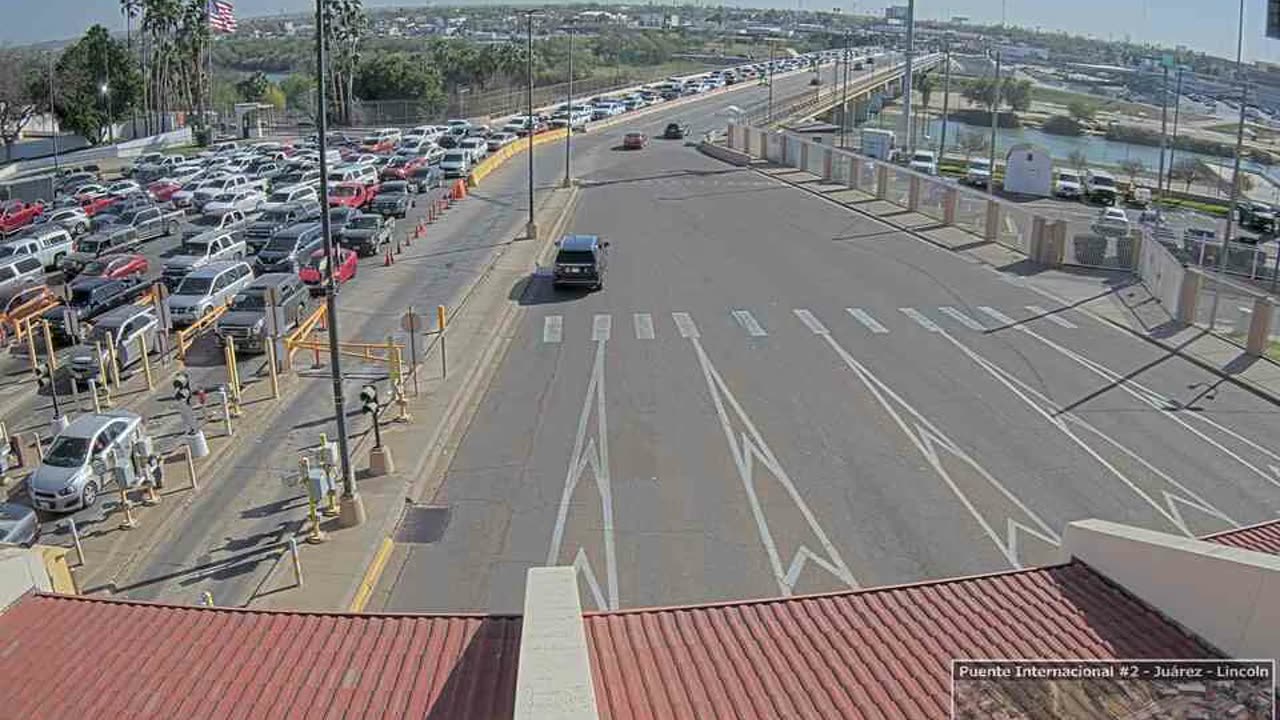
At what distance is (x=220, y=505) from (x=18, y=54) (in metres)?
97.5

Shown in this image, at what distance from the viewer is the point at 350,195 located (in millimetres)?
50375

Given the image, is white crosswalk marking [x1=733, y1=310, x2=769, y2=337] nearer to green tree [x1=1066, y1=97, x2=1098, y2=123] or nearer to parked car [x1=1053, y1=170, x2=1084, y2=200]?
parked car [x1=1053, y1=170, x2=1084, y2=200]

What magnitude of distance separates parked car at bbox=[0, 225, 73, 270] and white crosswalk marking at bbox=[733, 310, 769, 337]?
25698 mm

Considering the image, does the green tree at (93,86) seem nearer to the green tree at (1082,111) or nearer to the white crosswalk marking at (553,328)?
the white crosswalk marking at (553,328)

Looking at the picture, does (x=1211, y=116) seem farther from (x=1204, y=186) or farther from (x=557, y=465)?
(x=557, y=465)

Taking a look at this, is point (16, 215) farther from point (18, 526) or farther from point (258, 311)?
point (18, 526)

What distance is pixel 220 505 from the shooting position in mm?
18766

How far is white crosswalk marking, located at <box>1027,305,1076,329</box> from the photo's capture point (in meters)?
30.5

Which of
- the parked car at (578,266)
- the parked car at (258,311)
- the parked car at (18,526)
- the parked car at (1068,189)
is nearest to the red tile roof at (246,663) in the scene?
the parked car at (18,526)

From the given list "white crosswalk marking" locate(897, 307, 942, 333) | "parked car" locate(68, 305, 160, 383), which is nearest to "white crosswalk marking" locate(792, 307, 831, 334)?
"white crosswalk marking" locate(897, 307, 942, 333)

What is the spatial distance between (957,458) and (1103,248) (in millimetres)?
19988

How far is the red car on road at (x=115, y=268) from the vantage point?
3523 centimetres

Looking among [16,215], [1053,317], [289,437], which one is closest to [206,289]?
[289,437]

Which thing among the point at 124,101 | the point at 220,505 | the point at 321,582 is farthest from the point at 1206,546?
the point at 124,101
